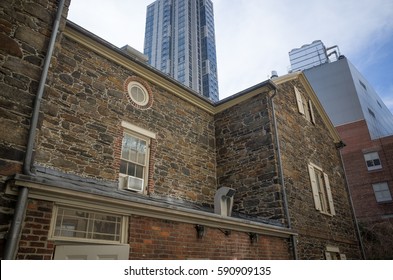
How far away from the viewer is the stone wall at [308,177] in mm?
9633

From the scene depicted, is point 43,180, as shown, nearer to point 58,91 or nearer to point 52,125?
point 52,125

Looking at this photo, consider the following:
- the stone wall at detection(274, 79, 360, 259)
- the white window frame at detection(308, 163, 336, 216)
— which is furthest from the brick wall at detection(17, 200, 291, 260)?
the white window frame at detection(308, 163, 336, 216)

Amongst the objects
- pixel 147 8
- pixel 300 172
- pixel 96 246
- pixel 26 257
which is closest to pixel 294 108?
pixel 300 172

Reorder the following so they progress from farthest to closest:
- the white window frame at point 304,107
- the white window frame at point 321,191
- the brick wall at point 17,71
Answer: the white window frame at point 304,107, the white window frame at point 321,191, the brick wall at point 17,71

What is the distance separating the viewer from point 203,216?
6.25 meters

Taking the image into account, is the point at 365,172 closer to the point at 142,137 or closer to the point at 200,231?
the point at 142,137

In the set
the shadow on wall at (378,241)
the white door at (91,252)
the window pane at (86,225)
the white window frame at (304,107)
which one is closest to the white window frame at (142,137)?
the window pane at (86,225)

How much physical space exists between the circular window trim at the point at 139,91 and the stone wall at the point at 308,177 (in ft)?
14.9

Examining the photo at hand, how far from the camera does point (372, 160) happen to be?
86.9ft

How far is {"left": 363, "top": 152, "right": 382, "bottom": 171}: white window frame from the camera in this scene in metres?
26.1

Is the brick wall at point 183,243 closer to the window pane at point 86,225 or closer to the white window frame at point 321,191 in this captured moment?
the window pane at point 86,225

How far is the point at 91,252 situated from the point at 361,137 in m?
29.3

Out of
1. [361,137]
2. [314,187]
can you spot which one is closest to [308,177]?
[314,187]

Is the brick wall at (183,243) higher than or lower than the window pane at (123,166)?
lower
